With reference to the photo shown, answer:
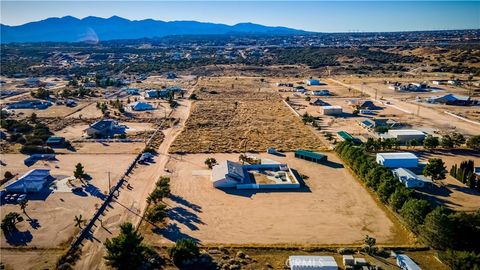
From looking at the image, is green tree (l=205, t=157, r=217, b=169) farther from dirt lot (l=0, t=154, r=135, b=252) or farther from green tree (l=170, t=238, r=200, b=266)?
green tree (l=170, t=238, r=200, b=266)

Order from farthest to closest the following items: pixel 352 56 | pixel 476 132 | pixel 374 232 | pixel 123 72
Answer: pixel 352 56 → pixel 123 72 → pixel 476 132 → pixel 374 232

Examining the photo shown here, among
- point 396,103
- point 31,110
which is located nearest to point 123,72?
point 31,110

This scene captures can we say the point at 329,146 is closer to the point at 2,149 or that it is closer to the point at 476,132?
the point at 476,132

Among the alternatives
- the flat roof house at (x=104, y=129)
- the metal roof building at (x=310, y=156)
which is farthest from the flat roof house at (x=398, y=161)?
the flat roof house at (x=104, y=129)

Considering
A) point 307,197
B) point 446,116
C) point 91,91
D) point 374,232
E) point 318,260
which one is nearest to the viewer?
point 318,260

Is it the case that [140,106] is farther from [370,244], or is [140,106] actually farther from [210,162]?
[370,244]
